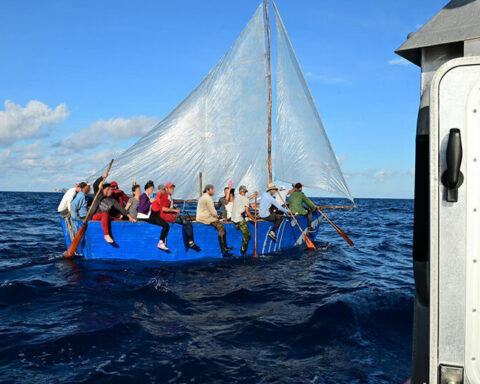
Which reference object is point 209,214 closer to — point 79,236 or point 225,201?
point 225,201

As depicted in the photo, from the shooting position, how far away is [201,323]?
6.52m

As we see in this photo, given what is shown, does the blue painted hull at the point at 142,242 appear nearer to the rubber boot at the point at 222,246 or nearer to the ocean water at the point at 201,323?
the rubber boot at the point at 222,246

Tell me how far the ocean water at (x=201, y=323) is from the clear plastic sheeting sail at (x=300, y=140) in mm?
5345

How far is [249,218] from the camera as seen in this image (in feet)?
44.2

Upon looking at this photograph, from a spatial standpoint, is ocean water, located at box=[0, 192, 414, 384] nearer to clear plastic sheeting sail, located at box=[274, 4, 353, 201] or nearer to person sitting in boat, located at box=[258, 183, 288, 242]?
person sitting in boat, located at box=[258, 183, 288, 242]

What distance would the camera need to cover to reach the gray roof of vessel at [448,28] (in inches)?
111

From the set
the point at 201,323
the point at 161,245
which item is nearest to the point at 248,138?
the point at 161,245

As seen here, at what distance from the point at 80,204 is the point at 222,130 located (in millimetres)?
6601

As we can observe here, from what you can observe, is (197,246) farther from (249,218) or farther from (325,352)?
(325,352)

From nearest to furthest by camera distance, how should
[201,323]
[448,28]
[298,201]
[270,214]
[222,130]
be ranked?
[448,28], [201,323], [270,214], [298,201], [222,130]

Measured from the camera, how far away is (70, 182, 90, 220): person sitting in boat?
492 inches

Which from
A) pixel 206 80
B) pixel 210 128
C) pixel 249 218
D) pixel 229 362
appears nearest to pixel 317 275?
pixel 249 218

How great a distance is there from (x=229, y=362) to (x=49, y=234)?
53.7 ft

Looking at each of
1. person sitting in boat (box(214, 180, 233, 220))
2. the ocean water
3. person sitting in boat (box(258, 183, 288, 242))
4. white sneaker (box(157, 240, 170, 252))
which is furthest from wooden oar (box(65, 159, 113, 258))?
person sitting in boat (box(258, 183, 288, 242))
